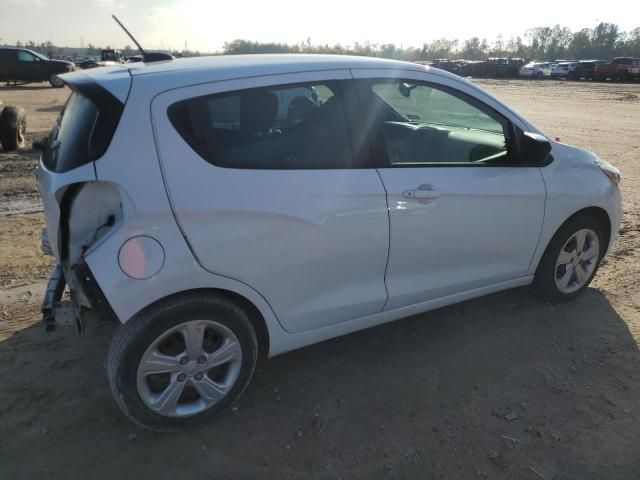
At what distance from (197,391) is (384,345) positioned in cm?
135

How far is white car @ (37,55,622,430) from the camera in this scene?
232 cm

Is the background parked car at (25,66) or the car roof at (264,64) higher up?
the car roof at (264,64)

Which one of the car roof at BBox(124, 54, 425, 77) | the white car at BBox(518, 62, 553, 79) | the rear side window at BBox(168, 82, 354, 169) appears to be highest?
the car roof at BBox(124, 54, 425, 77)

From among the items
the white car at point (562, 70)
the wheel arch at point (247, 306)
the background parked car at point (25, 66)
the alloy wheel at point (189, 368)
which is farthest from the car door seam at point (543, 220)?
the white car at point (562, 70)

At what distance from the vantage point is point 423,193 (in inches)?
113

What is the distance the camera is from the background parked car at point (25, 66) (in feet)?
84.5

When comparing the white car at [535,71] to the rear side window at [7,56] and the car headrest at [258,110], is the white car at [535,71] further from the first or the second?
the car headrest at [258,110]

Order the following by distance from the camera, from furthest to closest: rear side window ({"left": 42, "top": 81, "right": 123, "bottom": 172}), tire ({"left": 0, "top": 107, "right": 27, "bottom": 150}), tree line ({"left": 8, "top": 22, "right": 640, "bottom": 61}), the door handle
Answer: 1. tree line ({"left": 8, "top": 22, "right": 640, "bottom": 61})
2. tire ({"left": 0, "top": 107, "right": 27, "bottom": 150})
3. the door handle
4. rear side window ({"left": 42, "top": 81, "right": 123, "bottom": 172})

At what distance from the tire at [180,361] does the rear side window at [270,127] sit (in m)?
0.75

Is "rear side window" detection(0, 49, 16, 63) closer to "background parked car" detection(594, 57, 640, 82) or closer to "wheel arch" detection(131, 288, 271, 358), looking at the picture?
"wheel arch" detection(131, 288, 271, 358)

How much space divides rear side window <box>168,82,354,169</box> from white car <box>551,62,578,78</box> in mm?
46068

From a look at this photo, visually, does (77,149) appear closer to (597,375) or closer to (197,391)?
(197,391)

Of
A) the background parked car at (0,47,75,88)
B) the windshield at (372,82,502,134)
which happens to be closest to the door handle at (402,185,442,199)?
the windshield at (372,82,502,134)

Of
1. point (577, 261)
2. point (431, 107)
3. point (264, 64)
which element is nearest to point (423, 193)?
point (431, 107)
